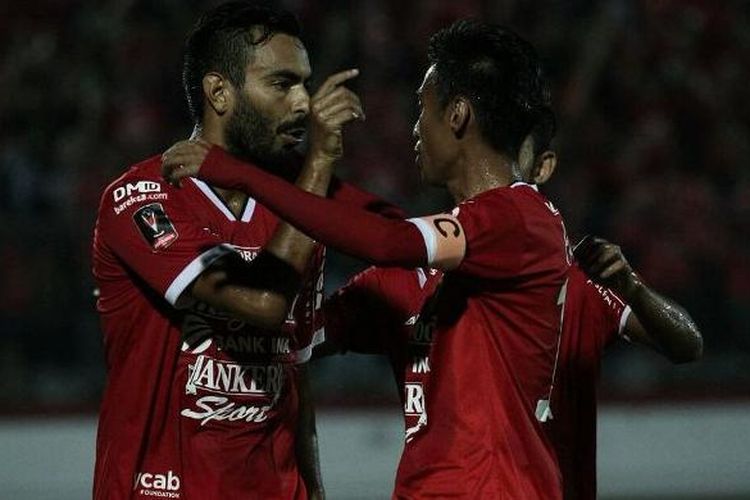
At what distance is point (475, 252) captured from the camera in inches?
133

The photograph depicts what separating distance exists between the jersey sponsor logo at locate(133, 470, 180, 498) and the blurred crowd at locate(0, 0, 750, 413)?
15.0 feet

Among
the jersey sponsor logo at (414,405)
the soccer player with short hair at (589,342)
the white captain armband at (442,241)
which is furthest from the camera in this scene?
the soccer player with short hair at (589,342)

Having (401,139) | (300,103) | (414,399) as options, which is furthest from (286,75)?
(401,139)

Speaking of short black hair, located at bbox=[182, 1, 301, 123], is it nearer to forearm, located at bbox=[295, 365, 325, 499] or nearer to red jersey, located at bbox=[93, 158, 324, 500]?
red jersey, located at bbox=[93, 158, 324, 500]

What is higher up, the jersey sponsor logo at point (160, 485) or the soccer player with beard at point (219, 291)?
the soccer player with beard at point (219, 291)

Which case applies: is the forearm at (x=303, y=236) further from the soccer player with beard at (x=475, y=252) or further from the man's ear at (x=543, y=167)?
the man's ear at (x=543, y=167)

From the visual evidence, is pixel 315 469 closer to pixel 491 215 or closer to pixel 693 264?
pixel 491 215

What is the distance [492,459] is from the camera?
3447 millimetres

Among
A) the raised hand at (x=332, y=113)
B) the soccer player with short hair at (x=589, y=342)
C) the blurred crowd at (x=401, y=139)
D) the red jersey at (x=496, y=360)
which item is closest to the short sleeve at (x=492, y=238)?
the red jersey at (x=496, y=360)

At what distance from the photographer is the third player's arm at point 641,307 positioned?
148 inches

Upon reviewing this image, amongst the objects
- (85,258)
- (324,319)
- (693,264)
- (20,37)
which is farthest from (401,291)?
(20,37)

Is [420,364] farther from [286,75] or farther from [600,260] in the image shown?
[286,75]

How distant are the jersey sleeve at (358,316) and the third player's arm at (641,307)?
24.8 inches

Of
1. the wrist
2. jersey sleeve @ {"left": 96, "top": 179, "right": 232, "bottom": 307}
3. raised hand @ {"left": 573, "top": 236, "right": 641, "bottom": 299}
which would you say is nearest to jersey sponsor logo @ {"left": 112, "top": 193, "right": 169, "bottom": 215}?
jersey sleeve @ {"left": 96, "top": 179, "right": 232, "bottom": 307}
